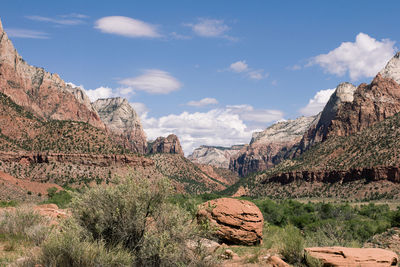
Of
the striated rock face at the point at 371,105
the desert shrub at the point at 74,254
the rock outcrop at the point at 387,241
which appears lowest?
the rock outcrop at the point at 387,241

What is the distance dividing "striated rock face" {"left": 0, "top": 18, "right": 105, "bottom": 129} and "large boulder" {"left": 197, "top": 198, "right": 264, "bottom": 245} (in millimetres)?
134016

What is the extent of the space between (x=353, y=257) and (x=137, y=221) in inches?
299

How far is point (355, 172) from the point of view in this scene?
93.0m

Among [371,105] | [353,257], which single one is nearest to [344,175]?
[371,105]

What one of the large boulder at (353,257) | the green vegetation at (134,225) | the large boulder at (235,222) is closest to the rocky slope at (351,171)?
the large boulder at (235,222)

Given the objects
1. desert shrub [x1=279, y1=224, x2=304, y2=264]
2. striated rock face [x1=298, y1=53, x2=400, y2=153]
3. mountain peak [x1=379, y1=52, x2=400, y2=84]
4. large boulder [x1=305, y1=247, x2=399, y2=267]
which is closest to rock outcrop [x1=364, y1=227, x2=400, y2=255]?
large boulder [x1=305, y1=247, x2=399, y2=267]

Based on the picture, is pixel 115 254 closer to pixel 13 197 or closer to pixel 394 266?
pixel 394 266

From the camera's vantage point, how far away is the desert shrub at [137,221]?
10.3 meters

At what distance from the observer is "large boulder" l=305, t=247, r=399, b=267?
38.1 ft

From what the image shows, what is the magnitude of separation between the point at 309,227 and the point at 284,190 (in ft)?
275

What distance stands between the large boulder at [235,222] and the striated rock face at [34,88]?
134 meters

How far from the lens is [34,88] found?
169250mm

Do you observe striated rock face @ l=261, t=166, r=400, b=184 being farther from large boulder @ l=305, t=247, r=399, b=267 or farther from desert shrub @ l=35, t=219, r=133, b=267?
desert shrub @ l=35, t=219, r=133, b=267

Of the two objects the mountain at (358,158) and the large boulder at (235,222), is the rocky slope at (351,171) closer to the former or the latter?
the mountain at (358,158)
